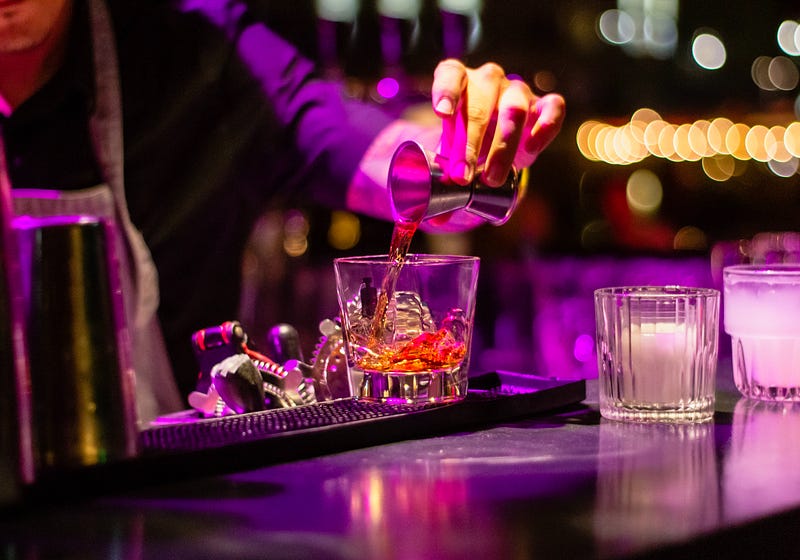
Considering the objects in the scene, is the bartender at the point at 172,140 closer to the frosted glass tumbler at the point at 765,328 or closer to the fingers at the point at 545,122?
the fingers at the point at 545,122

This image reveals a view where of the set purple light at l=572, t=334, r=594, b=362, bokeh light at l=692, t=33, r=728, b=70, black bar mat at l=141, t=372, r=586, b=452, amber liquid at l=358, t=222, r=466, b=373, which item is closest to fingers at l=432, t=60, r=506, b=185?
amber liquid at l=358, t=222, r=466, b=373

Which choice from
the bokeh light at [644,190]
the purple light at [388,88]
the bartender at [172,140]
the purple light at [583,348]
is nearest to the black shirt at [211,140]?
the bartender at [172,140]

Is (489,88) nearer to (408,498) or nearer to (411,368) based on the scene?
(411,368)

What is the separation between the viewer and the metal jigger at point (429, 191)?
1082mm

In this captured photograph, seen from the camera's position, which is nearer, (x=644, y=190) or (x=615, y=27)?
(x=615, y=27)

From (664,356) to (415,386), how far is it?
290 mm

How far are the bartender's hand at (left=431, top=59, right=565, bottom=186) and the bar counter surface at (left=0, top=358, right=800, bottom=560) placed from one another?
346 mm

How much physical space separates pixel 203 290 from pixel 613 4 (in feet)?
15.6

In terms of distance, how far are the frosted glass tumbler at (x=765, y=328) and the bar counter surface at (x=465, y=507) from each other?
0.21 meters

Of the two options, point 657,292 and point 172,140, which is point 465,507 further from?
point 172,140

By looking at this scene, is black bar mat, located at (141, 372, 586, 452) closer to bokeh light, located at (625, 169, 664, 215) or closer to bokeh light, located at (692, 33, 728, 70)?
bokeh light, located at (692, 33, 728, 70)

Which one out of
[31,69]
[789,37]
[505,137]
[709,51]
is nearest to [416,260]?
[505,137]

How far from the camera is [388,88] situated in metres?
4.57

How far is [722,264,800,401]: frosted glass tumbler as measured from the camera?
3.91 ft
